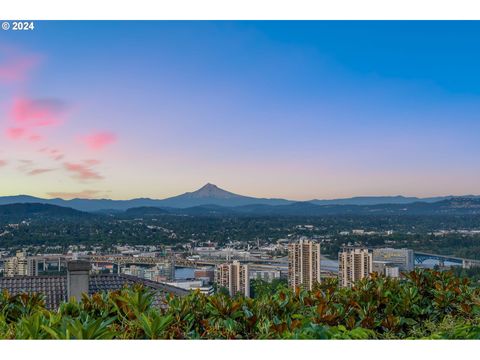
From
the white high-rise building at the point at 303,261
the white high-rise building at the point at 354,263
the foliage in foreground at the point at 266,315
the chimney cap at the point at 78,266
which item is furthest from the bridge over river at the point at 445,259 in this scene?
the chimney cap at the point at 78,266

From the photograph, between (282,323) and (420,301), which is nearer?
(282,323)

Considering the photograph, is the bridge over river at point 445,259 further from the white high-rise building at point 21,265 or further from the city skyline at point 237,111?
the white high-rise building at point 21,265

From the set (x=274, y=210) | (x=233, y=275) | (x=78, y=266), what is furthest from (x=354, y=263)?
(x=78, y=266)

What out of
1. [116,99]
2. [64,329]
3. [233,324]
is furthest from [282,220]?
[64,329]

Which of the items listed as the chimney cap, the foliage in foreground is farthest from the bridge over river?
the chimney cap

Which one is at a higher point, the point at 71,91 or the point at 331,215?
the point at 71,91
